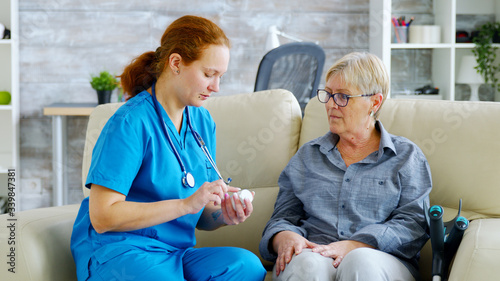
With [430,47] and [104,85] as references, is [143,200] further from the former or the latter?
[430,47]

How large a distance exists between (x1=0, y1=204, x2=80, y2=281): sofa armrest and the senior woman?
550 mm

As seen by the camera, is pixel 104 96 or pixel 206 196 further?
pixel 104 96

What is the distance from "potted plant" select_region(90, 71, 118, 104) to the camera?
3.52 meters

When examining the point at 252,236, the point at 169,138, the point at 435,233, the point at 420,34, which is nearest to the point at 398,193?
the point at 435,233

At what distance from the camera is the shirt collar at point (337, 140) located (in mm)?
1569

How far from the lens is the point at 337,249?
1449 millimetres

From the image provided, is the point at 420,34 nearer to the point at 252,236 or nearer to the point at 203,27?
the point at 252,236

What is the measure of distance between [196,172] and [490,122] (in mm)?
902

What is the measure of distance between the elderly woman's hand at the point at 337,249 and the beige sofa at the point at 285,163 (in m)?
0.28

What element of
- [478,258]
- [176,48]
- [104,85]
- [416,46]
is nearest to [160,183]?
[176,48]

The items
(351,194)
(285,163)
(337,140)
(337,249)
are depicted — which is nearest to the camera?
(337,249)

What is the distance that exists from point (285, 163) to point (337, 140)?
23 cm

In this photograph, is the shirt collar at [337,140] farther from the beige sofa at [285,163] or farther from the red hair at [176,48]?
the red hair at [176,48]

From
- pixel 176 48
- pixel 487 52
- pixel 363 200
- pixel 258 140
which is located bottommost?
pixel 363 200
